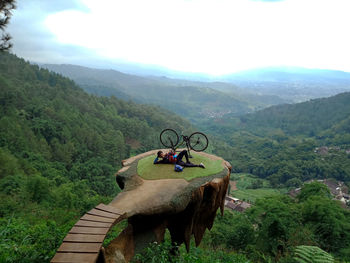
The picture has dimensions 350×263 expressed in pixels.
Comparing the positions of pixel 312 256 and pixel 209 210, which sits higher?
pixel 312 256

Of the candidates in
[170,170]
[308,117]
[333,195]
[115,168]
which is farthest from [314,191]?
[308,117]

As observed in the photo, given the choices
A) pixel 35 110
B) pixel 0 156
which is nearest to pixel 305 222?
pixel 0 156

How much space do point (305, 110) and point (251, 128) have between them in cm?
3061

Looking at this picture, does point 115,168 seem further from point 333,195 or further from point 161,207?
point 161,207

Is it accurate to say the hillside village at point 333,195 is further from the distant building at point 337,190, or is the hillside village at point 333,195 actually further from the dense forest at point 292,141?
the dense forest at point 292,141

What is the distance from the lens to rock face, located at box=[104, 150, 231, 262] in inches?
280

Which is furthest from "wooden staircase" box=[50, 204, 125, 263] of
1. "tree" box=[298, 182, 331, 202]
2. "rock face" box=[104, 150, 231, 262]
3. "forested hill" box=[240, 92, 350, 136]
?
"forested hill" box=[240, 92, 350, 136]

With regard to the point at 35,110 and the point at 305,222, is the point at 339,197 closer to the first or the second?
the point at 305,222

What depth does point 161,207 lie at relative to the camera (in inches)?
289

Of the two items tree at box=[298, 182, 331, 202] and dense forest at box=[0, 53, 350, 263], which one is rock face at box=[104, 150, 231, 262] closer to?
dense forest at box=[0, 53, 350, 263]

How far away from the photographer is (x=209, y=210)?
9305 millimetres

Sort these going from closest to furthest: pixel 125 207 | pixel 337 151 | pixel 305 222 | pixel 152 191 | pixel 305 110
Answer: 1. pixel 125 207
2. pixel 152 191
3. pixel 305 222
4. pixel 337 151
5. pixel 305 110

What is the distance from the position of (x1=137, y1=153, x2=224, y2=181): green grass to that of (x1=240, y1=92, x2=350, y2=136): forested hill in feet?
376

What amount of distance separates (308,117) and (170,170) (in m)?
137
